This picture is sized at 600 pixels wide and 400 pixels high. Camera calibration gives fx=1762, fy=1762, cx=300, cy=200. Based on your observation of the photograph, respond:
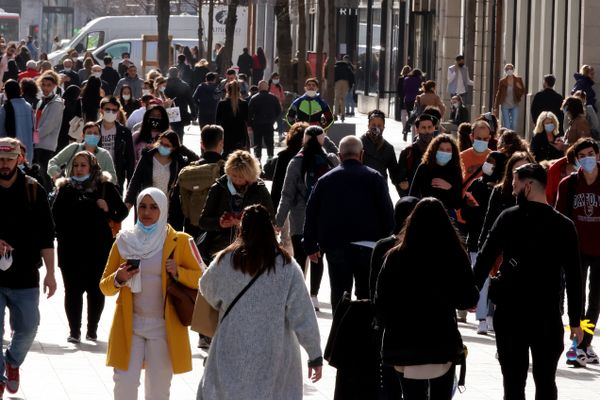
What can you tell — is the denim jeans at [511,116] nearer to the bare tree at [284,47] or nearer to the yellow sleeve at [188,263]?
the bare tree at [284,47]

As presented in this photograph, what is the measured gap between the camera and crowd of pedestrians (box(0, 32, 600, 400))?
7852mm

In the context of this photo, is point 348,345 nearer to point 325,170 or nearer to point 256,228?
point 256,228

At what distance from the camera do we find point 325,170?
13.6 meters

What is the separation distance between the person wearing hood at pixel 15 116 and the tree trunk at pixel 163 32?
33.8m

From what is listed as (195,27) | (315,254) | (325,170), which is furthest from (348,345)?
(195,27)

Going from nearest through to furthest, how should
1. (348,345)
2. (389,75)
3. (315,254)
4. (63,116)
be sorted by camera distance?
1. (348,345)
2. (315,254)
3. (63,116)
4. (389,75)

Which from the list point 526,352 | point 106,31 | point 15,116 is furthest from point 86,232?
point 106,31

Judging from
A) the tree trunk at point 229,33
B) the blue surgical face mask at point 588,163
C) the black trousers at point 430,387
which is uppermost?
the tree trunk at point 229,33

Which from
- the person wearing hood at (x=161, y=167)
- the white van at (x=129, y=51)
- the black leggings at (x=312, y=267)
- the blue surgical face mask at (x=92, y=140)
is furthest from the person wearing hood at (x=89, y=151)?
the white van at (x=129, y=51)

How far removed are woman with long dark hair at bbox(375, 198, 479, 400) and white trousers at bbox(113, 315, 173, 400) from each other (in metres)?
1.41

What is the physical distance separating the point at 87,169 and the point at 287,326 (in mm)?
4710

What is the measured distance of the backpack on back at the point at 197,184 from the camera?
12656 mm

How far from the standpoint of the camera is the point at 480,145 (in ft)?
48.7

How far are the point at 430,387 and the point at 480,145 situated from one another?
6871 millimetres
